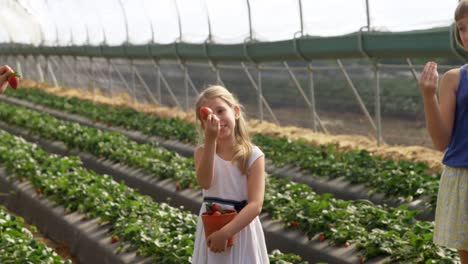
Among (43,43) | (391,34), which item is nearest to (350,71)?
(391,34)

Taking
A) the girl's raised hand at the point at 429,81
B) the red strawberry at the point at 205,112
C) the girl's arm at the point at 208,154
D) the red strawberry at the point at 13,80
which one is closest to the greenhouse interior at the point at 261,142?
the girl's arm at the point at 208,154

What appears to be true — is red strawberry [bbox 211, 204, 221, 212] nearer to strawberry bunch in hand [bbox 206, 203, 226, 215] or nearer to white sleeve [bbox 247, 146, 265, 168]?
strawberry bunch in hand [bbox 206, 203, 226, 215]

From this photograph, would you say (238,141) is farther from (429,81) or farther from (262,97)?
(262,97)

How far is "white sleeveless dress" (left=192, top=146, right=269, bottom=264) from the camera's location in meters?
3.94

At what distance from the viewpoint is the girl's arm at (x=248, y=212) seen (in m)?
3.81

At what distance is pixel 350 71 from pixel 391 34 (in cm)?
261

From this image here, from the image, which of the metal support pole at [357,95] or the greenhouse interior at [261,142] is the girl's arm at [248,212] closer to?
the greenhouse interior at [261,142]

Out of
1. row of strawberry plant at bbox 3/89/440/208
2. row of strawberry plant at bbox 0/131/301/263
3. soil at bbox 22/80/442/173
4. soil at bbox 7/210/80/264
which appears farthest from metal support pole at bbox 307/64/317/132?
soil at bbox 7/210/80/264

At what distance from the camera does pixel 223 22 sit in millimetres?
18562

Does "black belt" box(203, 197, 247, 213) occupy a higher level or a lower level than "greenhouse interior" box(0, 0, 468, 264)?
higher

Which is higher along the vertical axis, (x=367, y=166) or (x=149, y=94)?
(x=367, y=166)

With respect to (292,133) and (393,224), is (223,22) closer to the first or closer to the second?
(292,133)

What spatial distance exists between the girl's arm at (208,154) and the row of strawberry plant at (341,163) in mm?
3955

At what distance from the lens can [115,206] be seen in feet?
25.6
